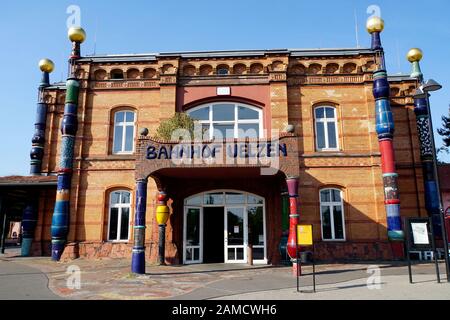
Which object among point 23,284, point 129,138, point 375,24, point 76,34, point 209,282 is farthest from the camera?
point 76,34

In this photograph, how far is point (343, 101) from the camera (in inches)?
629

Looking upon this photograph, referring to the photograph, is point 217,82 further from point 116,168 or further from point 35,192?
point 35,192

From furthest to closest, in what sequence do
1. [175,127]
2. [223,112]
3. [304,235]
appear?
[223,112], [175,127], [304,235]

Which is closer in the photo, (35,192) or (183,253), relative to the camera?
(183,253)

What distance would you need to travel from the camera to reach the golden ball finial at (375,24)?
53.2 feet

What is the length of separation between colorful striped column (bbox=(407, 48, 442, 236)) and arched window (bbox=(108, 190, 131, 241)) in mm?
12888

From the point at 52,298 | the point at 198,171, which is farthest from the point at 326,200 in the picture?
the point at 52,298

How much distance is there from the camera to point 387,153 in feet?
47.7

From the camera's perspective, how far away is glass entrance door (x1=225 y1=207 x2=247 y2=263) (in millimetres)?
14625

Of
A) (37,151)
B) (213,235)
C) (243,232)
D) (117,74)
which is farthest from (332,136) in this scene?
(37,151)

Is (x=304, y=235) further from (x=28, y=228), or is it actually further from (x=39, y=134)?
(x=39, y=134)

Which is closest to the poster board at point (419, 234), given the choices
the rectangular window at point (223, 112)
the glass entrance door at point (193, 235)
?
the glass entrance door at point (193, 235)

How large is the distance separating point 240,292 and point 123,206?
8.82 metres

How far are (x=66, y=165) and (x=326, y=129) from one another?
11509 millimetres
